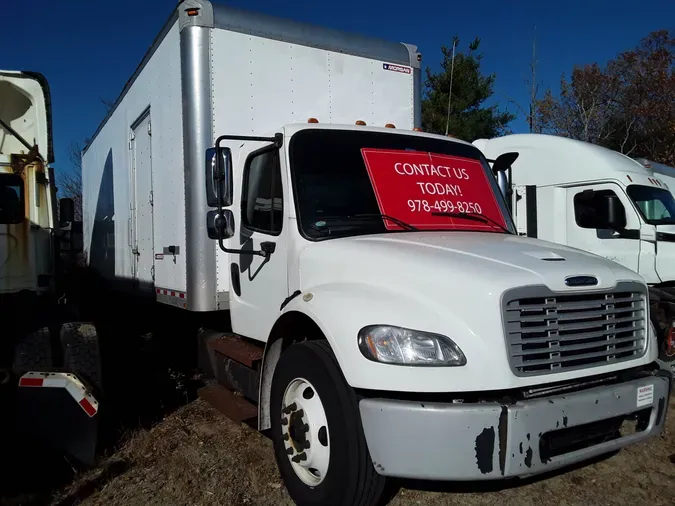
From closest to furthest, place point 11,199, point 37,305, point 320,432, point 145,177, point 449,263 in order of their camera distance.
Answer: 1. point 449,263
2. point 320,432
3. point 37,305
4. point 11,199
5. point 145,177

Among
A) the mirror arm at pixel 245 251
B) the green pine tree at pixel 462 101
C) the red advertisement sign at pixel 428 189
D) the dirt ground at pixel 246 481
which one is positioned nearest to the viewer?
the dirt ground at pixel 246 481

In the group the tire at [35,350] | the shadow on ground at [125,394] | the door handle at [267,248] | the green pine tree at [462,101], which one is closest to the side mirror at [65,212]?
the shadow on ground at [125,394]

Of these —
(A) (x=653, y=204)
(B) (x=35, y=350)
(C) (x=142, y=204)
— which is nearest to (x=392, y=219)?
(B) (x=35, y=350)

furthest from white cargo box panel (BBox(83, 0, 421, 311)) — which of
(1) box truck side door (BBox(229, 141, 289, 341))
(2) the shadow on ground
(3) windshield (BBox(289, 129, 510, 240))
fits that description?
(3) windshield (BBox(289, 129, 510, 240))

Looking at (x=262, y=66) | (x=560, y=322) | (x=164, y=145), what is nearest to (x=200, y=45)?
(x=262, y=66)

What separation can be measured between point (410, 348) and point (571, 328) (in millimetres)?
899

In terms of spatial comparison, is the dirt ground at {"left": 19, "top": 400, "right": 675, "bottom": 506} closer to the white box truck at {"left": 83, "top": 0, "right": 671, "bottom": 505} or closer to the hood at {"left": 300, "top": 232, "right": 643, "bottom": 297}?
the white box truck at {"left": 83, "top": 0, "right": 671, "bottom": 505}

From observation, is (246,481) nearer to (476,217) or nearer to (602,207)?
(476,217)

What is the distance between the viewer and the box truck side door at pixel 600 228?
7.12 metres

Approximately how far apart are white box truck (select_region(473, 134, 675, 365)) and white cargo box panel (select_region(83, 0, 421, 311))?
204cm

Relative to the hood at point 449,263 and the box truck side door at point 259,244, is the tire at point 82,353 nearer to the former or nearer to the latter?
the box truck side door at point 259,244

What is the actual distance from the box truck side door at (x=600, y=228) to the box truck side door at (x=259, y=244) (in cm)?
464

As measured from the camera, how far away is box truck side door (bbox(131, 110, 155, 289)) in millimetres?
6543

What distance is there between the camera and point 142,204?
6898 mm
